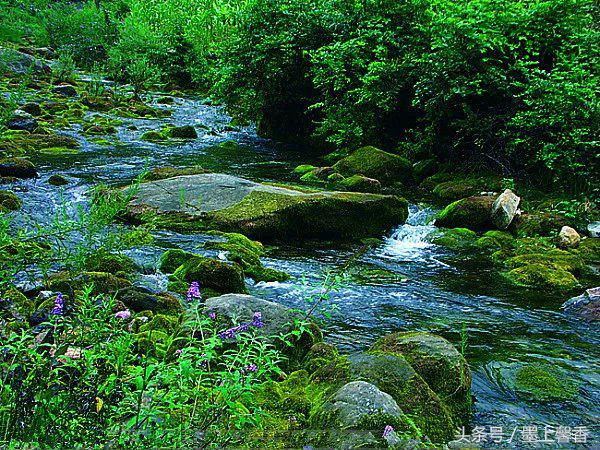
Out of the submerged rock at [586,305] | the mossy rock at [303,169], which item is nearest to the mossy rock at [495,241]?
the submerged rock at [586,305]

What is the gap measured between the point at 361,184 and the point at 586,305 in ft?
18.7

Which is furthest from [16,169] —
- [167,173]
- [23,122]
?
[23,122]

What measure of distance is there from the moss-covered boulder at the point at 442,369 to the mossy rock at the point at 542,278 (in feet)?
10.4

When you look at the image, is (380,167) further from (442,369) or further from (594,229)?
(442,369)

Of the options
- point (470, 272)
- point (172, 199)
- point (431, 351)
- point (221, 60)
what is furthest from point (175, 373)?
point (221, 60)

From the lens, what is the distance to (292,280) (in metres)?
6.44

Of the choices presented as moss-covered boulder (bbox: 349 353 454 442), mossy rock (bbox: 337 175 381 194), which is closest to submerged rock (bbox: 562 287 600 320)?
moss-covered boulder (bbox: 349 353 454 442)

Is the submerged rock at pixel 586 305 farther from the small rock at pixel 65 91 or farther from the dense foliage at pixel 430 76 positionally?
the small rock at pixel 65 91

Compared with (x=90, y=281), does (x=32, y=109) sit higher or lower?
lower

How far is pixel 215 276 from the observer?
18.5ft

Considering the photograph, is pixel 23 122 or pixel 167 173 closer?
pixel 167 173

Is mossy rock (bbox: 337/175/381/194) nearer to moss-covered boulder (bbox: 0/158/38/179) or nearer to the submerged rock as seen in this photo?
the submerged rock

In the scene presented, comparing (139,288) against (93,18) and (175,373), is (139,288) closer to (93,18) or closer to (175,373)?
(175,373)

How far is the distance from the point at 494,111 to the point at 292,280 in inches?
277
